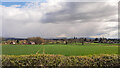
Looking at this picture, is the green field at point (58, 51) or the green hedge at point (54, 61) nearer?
the green hedge at point (54, 61)

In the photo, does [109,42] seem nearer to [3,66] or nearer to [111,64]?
[111,64]

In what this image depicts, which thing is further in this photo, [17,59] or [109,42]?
[109,42]

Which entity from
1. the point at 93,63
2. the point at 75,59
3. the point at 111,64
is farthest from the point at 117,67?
the point at 75,59

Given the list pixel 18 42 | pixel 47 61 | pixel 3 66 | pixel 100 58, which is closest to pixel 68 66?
pixel 47 61

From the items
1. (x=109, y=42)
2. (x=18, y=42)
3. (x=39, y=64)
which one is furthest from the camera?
(x=109, y=42)

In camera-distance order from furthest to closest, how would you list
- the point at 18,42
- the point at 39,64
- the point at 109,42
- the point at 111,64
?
the point at 109,42 → the point at 18,42 → the point at 111,64 → the point at 39,64

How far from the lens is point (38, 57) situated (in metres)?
4.61

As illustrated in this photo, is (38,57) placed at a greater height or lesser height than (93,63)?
greater

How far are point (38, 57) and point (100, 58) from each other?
9.27 ft

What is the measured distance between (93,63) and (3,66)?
3.98 metres

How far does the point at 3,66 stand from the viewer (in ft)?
15.2

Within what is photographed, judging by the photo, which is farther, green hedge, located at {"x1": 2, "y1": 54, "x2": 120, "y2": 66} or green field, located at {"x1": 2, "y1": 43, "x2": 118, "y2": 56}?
green field, located at {"x1": 2, "y1": 43, "x2": 118, "y2": 56}

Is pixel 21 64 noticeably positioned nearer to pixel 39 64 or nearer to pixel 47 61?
pixel 39 64

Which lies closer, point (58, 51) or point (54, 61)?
point (54, 61)
